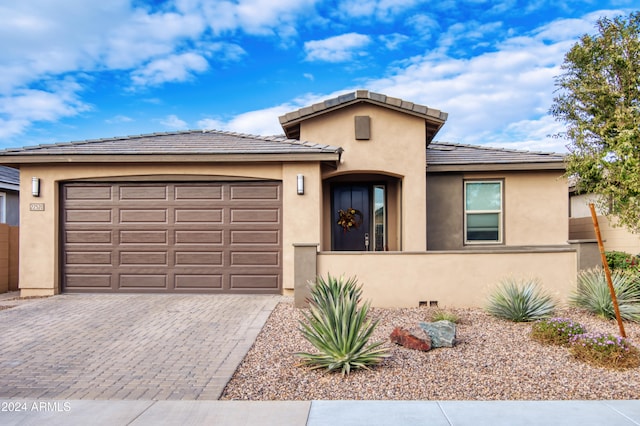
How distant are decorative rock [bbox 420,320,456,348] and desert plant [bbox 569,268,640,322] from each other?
3.60 m

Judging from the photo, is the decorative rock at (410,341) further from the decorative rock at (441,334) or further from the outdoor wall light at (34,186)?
the outdoor wall light at (34,186)

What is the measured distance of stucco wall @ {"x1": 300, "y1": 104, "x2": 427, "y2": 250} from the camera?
11750 millimetres

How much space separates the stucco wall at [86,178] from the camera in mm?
10484

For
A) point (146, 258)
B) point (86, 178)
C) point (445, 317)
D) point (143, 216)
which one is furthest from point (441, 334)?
point (86, 178)

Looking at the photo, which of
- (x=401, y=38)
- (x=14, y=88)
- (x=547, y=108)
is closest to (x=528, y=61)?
(x=547, y=108)

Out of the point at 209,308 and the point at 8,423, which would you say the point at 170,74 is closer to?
the point at 209,308

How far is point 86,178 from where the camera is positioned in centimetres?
1076

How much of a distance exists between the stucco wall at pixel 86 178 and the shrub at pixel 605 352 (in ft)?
19.6

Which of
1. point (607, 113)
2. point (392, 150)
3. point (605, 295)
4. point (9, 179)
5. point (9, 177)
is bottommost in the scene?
point (605, 295)

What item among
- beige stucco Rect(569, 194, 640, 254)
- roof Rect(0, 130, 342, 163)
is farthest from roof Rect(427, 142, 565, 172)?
roof Rect(0, 130, 342, 163)

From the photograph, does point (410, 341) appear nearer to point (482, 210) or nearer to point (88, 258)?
point (482, 210)

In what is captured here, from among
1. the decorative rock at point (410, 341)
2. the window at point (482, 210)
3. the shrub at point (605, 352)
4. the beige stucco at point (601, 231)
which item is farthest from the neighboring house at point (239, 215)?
the beige stucco at point (601, 231)

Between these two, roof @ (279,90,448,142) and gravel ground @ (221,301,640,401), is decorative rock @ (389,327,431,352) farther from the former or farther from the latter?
roof @ (279,90,448,142)

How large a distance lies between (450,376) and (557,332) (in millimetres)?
2275
